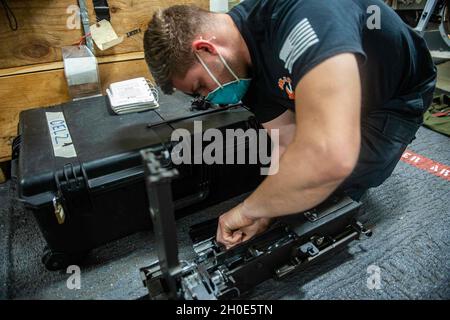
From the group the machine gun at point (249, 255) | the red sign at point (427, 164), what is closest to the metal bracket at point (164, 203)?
the machine gun at point (249, 255)

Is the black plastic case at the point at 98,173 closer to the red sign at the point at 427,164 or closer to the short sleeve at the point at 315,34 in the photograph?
the short sleeve at the point at 315,34

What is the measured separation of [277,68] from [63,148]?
1.90 feet

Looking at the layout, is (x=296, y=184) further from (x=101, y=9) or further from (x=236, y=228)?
(x=101, y=9)

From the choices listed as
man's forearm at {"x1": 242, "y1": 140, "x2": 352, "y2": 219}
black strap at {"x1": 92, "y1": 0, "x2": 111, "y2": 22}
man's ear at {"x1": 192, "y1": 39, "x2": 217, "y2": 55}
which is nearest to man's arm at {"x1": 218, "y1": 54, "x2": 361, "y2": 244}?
man's forearm at {"x1": 242, "y1": 140, "x2": 352, "y2": 219}

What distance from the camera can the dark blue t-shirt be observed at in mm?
507

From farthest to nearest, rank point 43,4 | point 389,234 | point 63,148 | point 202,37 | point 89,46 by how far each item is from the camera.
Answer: point 89,46, point 43,4, point 389,234, point 63,148, point 202,37

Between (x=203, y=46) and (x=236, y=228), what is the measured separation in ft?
1.44

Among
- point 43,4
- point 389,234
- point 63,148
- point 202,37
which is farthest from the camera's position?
point 43,4

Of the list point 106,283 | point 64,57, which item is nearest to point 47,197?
point 106,283

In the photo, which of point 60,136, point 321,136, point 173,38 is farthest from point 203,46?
point 60,136

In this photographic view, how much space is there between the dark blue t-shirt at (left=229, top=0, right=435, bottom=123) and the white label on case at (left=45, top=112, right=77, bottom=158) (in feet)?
1.69

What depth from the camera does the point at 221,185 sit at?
101cm

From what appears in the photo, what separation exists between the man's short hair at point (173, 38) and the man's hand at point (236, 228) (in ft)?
1.20

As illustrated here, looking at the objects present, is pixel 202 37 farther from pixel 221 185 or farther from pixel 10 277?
pixel 10 277
